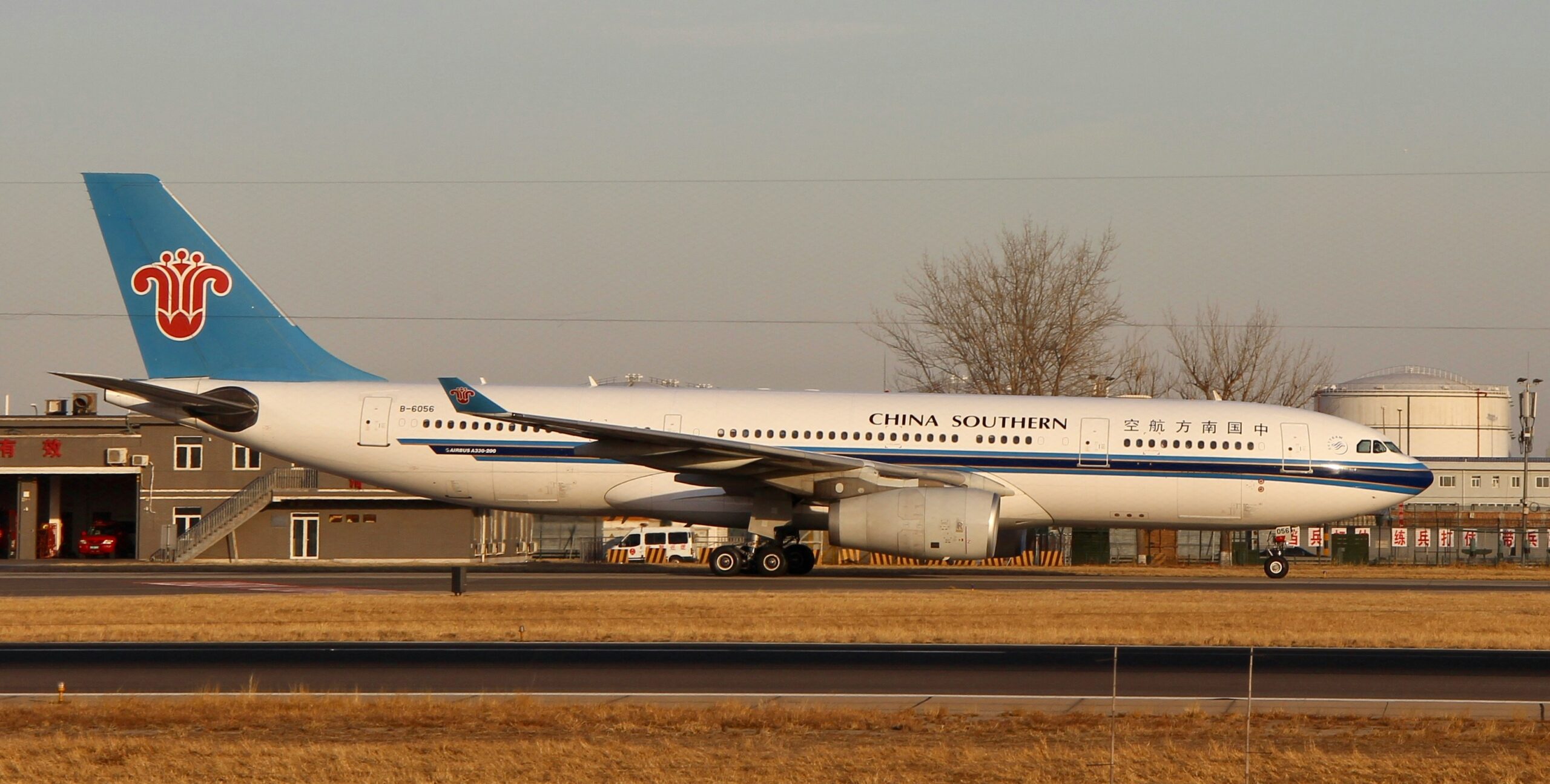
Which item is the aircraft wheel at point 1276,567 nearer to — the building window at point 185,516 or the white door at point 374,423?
the white door at point 374,423

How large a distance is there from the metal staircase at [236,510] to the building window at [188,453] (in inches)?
79.5

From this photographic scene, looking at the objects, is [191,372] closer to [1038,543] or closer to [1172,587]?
[1172,587]

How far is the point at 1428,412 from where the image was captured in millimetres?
89250

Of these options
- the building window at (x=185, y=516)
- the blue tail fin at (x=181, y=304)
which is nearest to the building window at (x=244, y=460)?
the building window at (x=185, y=516)

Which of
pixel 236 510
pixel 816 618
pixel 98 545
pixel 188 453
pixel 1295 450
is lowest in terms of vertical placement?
pixel 98 545

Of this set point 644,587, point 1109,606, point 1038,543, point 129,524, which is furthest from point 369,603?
point 129,524

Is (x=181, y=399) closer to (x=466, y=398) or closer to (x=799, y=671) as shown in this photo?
(x=466, y=398)

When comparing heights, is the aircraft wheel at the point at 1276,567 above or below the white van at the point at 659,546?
above

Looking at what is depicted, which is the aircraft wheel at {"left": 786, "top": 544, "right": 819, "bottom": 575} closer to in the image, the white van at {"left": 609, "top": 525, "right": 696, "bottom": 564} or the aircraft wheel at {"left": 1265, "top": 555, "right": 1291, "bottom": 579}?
the aircraft wheel at {"left": 1265, "top": 555, "right": 1291, "bottom": 579}

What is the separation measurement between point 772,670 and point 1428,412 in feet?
273

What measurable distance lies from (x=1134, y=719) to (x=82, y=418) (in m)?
49.0

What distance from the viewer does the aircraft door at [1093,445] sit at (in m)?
29.4

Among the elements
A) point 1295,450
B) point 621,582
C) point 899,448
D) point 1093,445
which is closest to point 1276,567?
point 1295,450

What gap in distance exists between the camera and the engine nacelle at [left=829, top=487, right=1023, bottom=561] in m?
26.7
